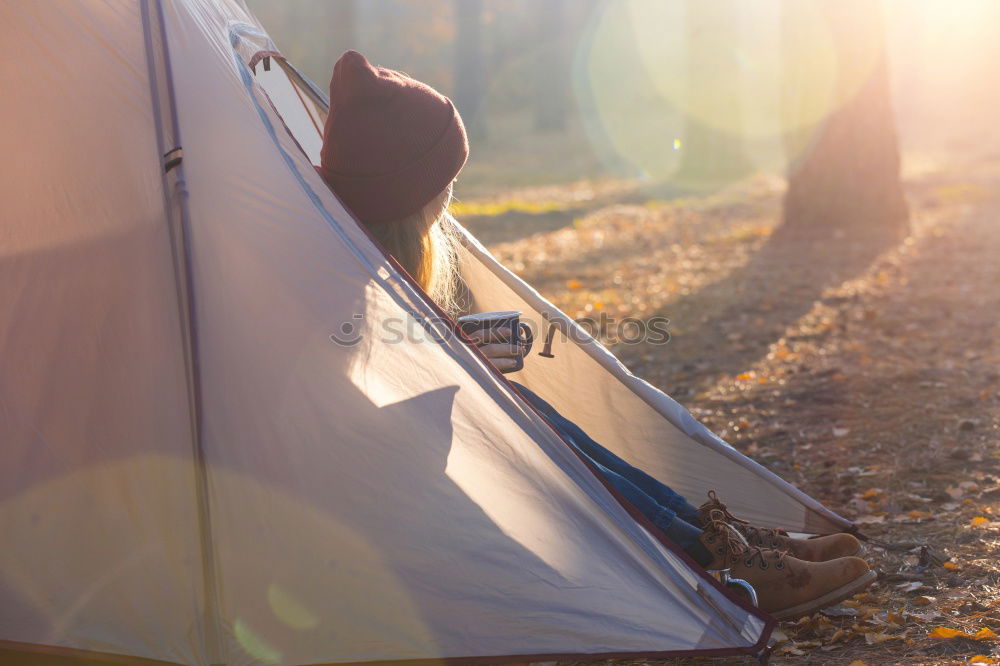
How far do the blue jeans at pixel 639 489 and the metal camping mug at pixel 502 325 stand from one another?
0.13 meters

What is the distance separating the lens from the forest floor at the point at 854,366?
3.20m

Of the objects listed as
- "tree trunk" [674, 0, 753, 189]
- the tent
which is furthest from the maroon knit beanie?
"tree trunk" [674, 0, 753, 189]

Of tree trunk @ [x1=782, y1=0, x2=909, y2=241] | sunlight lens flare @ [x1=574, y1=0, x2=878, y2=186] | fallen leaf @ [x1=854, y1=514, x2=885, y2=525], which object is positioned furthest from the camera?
sunlight lens flare @ [x1=574, y1=0, x2=878, y2=186]

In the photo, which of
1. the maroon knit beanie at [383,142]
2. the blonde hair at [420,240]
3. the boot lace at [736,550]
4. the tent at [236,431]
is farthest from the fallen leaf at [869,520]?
the maroon knit beanie at [383,142]

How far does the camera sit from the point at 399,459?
2.77m

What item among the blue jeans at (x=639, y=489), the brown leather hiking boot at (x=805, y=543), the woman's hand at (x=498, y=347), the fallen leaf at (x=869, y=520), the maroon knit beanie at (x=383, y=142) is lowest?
the fallen leaf at (x=869, y=520)

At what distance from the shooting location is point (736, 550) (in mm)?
3115

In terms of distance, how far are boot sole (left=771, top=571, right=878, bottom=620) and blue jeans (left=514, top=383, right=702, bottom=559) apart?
14.3 inches

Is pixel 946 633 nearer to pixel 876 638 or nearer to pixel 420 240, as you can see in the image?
pixel 876 638

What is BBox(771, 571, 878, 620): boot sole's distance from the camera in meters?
3.12

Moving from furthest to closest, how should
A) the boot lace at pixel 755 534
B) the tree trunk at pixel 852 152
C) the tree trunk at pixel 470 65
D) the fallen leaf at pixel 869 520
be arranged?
the tree trunk at pixel 470 65 → the tree trunk at pixel 852 152 → the fallen leaf at pixel 869 520 → the boot lace at pixel 755 534

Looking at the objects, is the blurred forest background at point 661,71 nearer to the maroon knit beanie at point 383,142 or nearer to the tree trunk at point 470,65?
the tree trunk at point 470,65

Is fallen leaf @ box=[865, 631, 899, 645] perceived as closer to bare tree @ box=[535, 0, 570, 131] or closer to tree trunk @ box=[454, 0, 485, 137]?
tree trunk @ box=[454, 0, 485, 137]

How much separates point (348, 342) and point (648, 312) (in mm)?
5290
